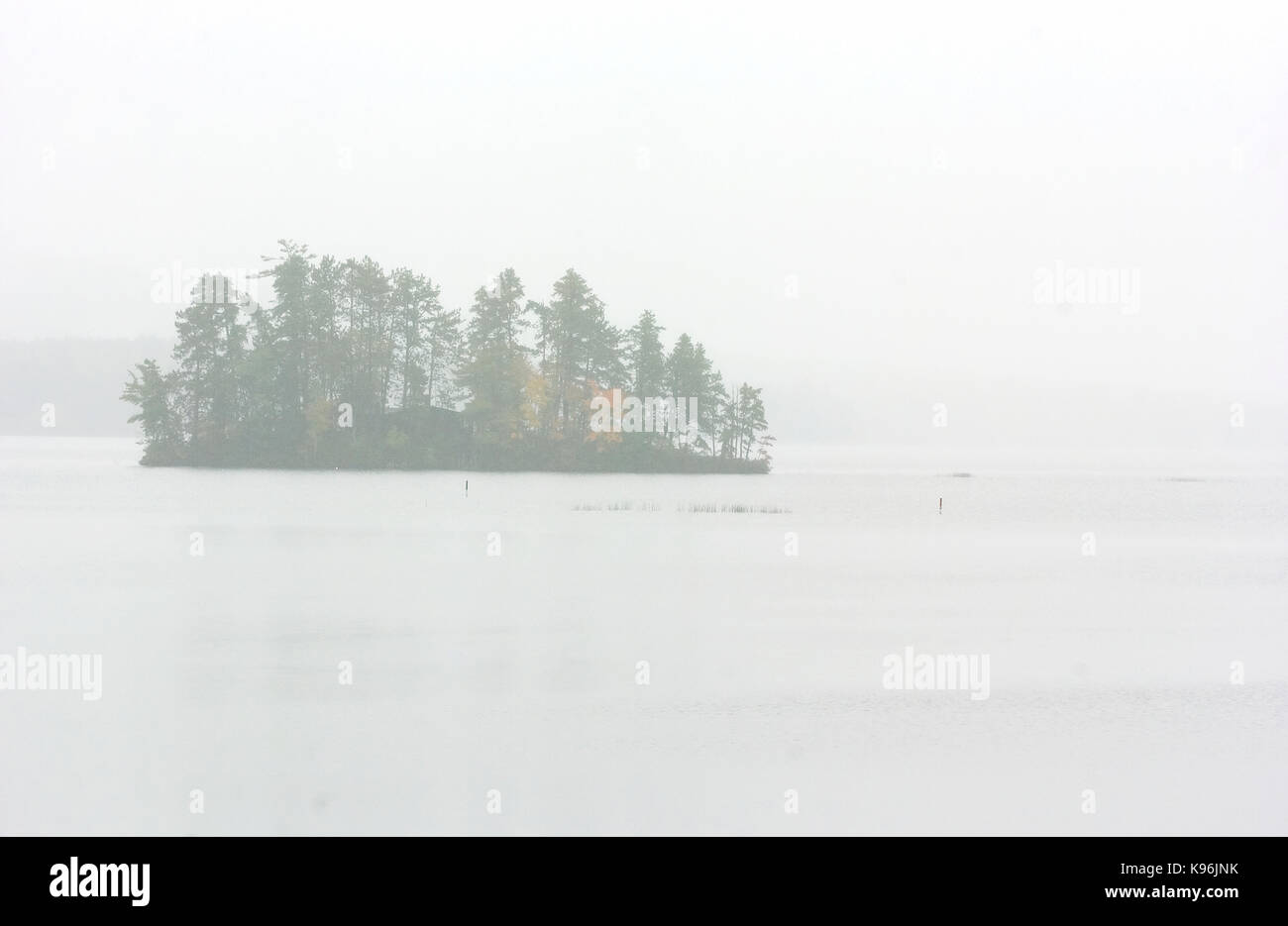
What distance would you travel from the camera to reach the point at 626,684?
76.8 feet

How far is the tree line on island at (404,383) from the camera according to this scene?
104812 millimetres

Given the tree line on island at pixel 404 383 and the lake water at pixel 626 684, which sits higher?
the tree line on island at pixel 404 383

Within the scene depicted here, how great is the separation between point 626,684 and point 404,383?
285ft

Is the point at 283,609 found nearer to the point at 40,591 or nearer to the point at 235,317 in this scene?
the point at 40,591

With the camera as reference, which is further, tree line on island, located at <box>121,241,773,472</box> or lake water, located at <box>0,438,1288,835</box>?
tree line on island, located at <box>121,241,773,472</box>

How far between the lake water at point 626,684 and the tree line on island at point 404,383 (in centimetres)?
5244

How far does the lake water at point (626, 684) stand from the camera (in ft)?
55.5

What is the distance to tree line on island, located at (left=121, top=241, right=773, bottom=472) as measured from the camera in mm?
104812

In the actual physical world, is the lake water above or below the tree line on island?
below

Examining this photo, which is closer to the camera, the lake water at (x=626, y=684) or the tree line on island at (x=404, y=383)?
the lake water at (x=626, y=684)

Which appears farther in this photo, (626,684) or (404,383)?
(404,383)

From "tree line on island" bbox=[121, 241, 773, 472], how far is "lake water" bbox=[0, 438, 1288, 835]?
52.4 meters
